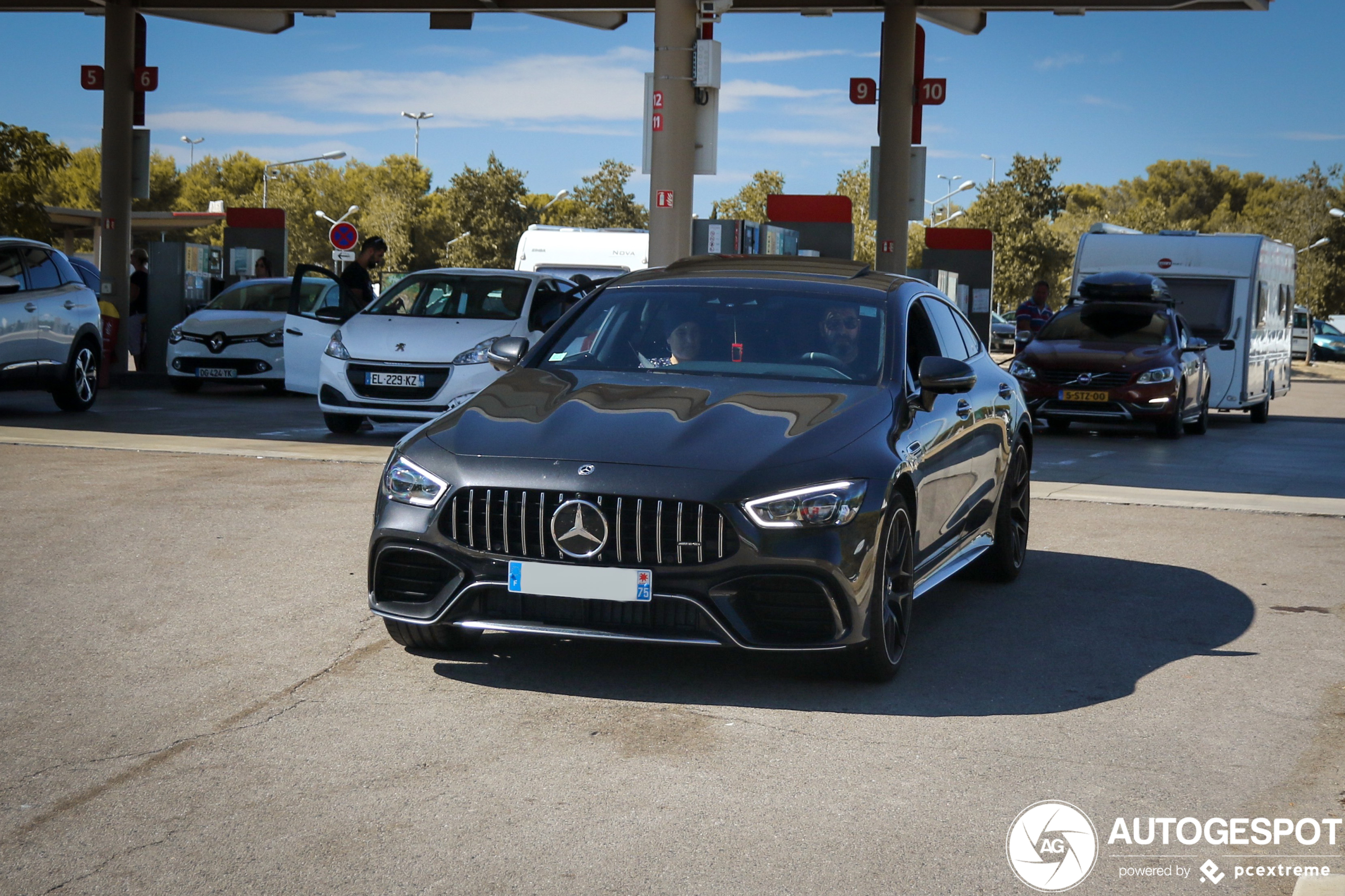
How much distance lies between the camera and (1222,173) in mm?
109750

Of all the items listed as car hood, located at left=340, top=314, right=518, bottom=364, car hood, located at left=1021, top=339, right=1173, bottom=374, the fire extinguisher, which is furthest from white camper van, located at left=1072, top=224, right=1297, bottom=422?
the fire extinguisher

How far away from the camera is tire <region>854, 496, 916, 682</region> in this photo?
17.7 feet

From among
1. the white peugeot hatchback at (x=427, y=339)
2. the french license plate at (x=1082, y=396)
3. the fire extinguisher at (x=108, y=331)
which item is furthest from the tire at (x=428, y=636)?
the fire extinguisher at (x=108, y=331)

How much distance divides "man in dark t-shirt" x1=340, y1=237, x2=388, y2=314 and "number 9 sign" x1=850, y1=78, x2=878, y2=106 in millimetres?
8863

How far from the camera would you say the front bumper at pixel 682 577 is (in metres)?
5.11

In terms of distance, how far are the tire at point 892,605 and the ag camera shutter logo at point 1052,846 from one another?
1168 mm

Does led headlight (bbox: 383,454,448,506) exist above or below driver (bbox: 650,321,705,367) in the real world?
below

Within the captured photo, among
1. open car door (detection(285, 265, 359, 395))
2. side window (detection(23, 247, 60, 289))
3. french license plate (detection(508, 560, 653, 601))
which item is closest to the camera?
french license plate (detection(508, 560, 653, 601))

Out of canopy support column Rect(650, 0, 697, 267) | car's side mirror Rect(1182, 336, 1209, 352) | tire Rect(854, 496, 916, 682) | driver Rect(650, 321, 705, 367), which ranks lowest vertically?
tire Rect(854, 496, 916, 682)

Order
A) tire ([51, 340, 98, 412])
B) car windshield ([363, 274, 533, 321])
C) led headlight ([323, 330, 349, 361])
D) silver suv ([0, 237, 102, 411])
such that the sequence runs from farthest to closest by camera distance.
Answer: tire ([51, 340, 98, 412]), silver suv ([0, 237, 102, 411]), car windshield ([363, 274, 533, 321]), led headlight ([323, 330, 349, 361])

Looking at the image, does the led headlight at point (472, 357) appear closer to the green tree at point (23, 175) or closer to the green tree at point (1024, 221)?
the green tree at point (23, 175)

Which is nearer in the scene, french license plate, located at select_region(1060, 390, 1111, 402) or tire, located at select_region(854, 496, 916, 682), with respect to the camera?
tire, located at select_region(854, 496, 916, 682)

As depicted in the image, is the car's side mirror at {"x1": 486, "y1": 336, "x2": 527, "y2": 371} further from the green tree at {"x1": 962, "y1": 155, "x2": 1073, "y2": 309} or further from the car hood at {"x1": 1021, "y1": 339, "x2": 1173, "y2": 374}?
the green tree at {"x1": 962, "y1": 155, "x2": 1073, "y2": 309}

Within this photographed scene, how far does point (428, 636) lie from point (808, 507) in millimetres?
1540
